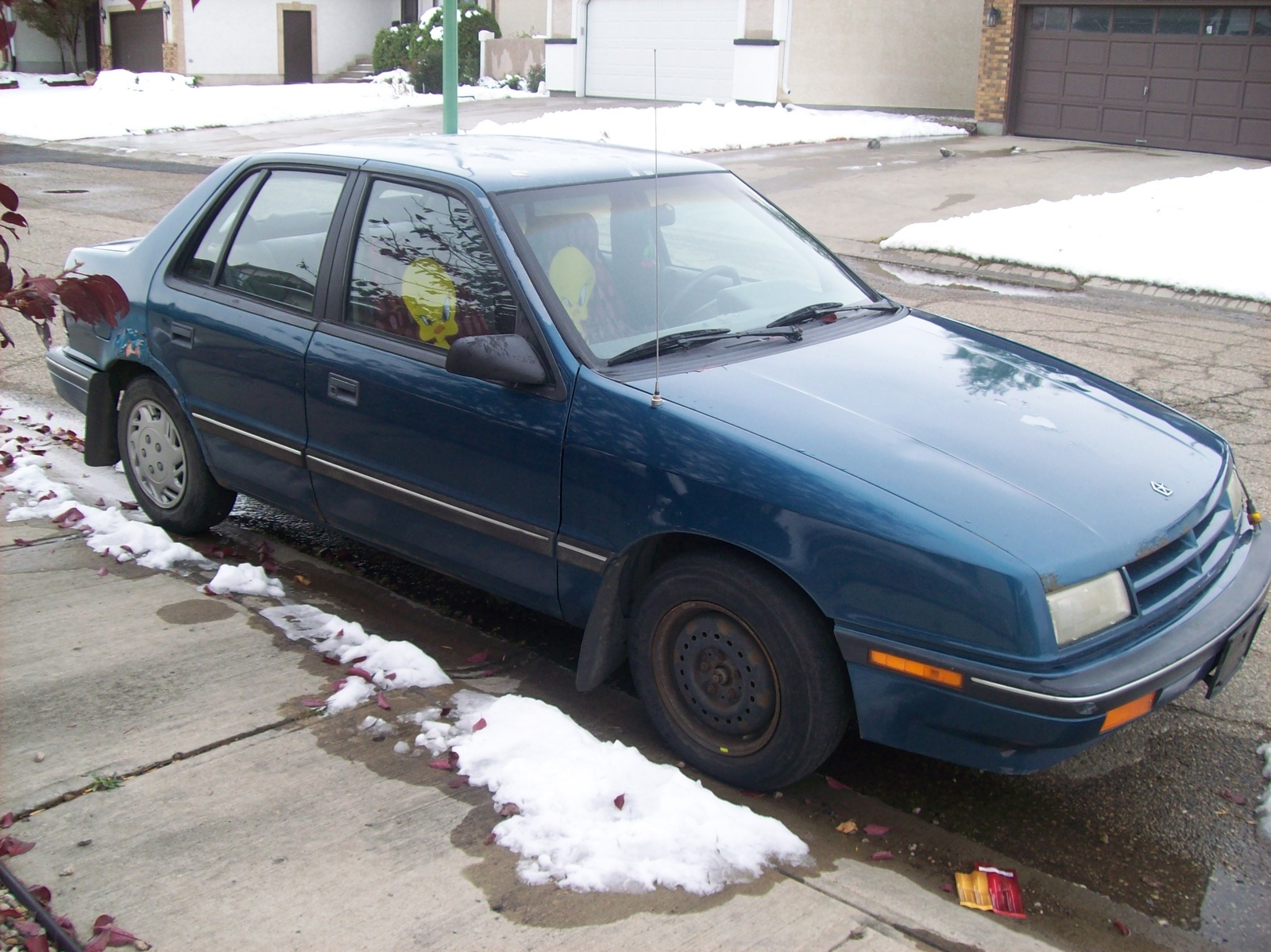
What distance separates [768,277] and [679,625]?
148 centimetres

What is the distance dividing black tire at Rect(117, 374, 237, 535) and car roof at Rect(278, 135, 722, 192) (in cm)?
121

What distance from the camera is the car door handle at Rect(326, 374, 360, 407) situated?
13.7 ft

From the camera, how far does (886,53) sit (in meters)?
26.1

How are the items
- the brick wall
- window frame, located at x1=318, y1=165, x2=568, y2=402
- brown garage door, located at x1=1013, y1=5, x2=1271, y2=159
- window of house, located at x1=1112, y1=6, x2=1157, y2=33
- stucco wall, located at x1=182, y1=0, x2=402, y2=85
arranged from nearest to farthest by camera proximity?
window frame, located at x1=318, y1=165, x2=568, y2=402 → brown garage door, located at x1=1013, y1=5, x2=1271, y2=159 → window of house, located at x1=1112, y1=6, x2=1157, y2=33 → the brick wall → stucco wall, located at x1=182, y1=0, x2=402, y2=85

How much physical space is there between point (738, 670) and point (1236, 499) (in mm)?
1748

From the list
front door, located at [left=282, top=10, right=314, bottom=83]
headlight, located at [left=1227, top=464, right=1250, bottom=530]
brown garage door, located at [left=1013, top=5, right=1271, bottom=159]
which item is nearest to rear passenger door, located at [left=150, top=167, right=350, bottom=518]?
headlight, located at [left=1227, top=464, right=1250, bottom=530]

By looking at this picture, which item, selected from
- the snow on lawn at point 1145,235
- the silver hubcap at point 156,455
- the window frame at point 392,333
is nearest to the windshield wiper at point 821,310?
the window frame at point 392,333

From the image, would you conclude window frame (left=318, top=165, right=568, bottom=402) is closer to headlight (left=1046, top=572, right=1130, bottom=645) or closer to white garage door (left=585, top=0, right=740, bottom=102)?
headlight (left=1046, top=572, right=1130, bottom=645)

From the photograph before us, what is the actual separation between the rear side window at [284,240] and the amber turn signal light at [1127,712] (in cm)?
295

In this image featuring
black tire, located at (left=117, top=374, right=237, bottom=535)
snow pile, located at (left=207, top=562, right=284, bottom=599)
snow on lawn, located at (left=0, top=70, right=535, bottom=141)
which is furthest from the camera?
snow on lawn, located at (left=0, top=70, right=535, bottom=141)

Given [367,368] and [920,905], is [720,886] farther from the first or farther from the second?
[367,368]

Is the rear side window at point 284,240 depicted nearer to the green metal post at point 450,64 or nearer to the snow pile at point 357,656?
the snow pile at point 357,656

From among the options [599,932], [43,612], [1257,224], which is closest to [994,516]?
[599,932]

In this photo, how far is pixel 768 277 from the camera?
4.36m
